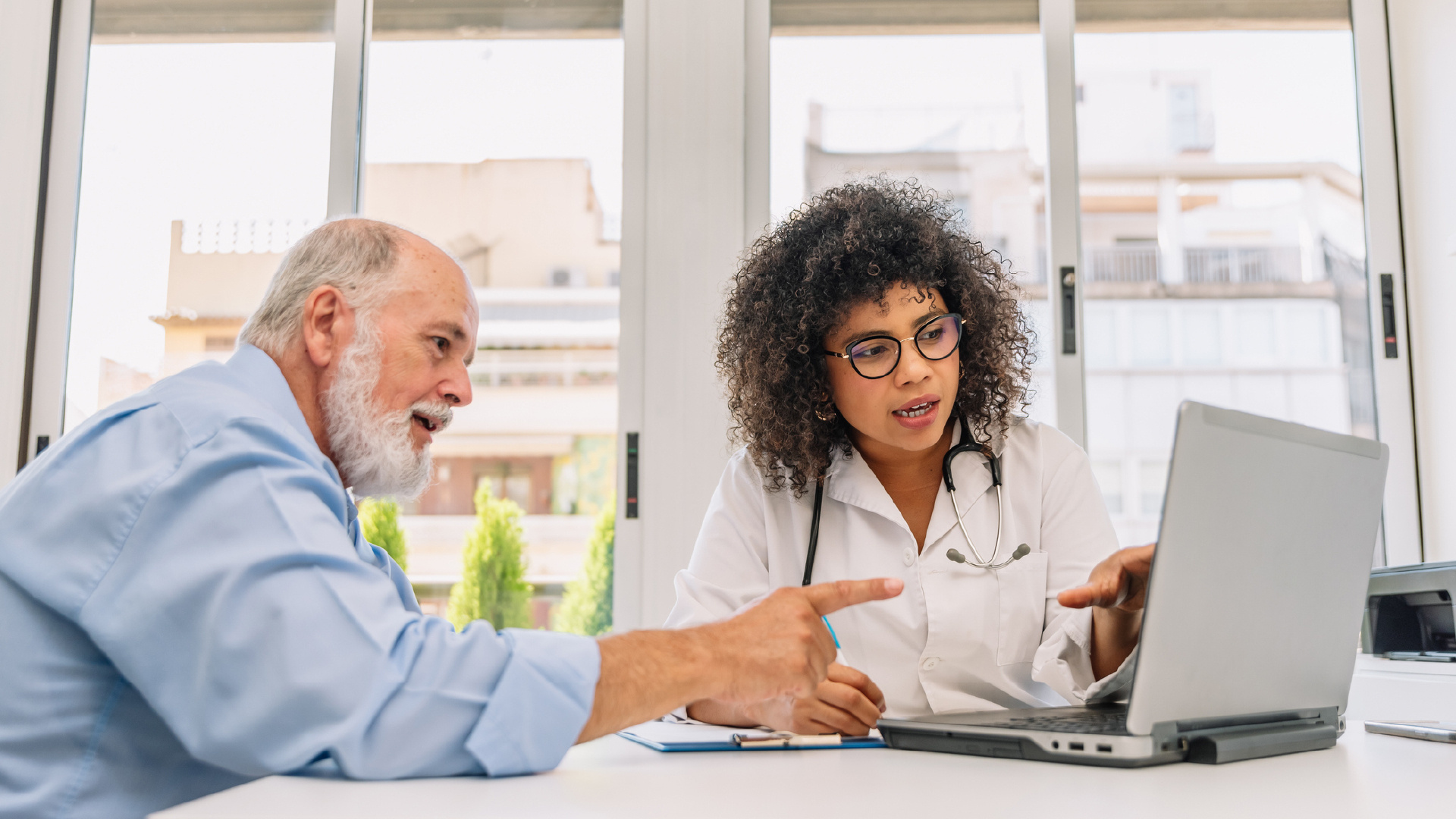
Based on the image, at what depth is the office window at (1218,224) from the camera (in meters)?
2.70

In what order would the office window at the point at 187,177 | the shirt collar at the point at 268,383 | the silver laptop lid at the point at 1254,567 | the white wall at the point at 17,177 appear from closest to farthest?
the silver laptop lid at the point at 1254,567 < the shirt collar at the point at 268,383 < the white wall at the point at 17,177 < the office window at the point at 187,177

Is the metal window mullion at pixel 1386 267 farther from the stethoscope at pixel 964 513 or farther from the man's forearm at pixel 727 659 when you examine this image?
the man's forearm at pixel 727 659

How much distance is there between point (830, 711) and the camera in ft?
3.75

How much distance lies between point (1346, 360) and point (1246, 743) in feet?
7.29

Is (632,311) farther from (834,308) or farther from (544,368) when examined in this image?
(834,308)

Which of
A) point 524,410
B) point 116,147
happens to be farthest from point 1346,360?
point 116,147

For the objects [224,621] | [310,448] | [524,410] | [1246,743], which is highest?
[524,410]

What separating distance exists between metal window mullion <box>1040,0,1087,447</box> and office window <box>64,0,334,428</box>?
78.8 inches

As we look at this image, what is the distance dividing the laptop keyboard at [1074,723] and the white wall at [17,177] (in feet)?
9.21

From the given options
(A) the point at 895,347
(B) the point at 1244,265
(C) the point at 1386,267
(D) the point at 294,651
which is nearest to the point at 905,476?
(A) the point at 895,347

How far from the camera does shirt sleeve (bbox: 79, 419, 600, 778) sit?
784 mm

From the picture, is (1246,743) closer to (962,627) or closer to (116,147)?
(962,627)

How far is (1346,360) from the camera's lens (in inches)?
106

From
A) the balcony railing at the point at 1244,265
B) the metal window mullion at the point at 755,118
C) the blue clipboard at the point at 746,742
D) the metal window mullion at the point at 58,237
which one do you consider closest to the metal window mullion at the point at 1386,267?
the balcony railing at the point at 1244,265
